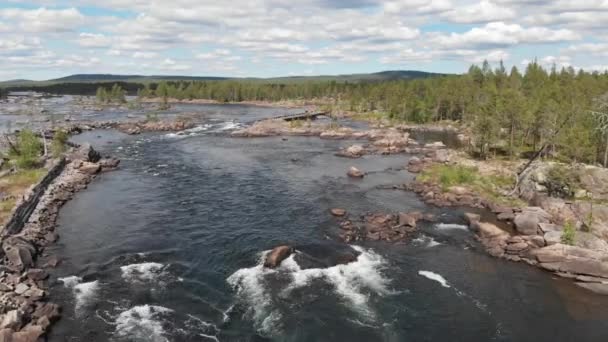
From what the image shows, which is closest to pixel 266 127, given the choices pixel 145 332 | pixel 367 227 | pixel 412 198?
pixel 412 198

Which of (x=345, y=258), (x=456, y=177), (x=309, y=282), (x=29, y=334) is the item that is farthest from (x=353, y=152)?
(x=29, y=334)

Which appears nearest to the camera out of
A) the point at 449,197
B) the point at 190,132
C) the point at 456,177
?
the point at 449,197

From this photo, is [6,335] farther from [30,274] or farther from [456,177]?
[456,177]

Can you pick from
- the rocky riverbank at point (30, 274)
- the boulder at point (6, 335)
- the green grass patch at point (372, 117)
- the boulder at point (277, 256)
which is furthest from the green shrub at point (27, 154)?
the green grass patch at point (372, 117)

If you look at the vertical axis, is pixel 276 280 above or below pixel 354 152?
below

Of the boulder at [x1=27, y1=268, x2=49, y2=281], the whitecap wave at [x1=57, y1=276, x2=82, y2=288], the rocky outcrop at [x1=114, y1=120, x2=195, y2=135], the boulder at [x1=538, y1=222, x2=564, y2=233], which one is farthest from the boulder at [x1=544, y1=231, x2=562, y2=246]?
the rocky outcrop at [x1=114, y1=120, x2=195, y2=135]
